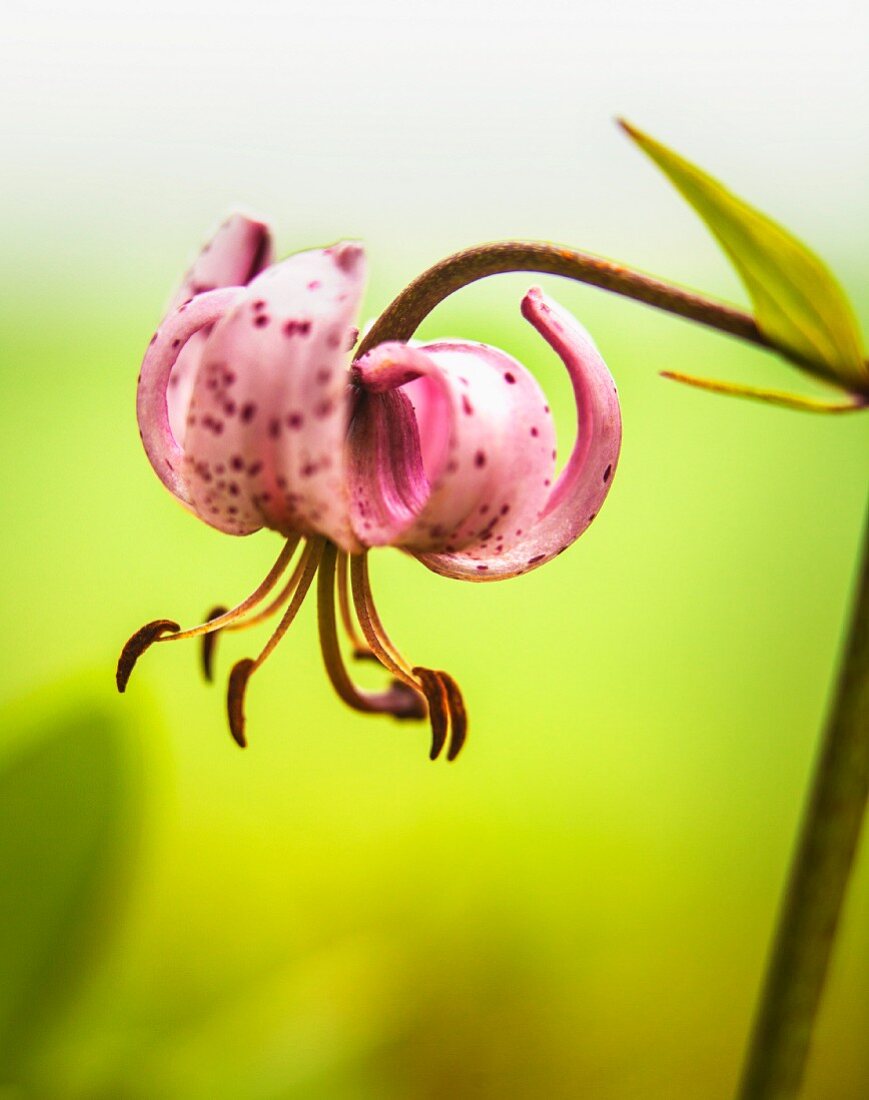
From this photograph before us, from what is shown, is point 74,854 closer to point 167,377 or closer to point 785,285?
point 167,377

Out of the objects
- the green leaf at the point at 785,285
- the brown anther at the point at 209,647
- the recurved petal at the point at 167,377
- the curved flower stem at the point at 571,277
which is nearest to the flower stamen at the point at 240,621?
the brown anther at the point at 209,647

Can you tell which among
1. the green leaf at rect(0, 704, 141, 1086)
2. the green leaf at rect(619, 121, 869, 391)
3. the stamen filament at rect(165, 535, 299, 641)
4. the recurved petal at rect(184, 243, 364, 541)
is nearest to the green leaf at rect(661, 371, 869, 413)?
the green leaf at rect(619, 121, 869, 391)

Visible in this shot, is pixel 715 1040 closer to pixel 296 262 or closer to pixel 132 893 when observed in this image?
pixel 132 893

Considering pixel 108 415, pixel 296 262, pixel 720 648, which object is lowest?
pixel 720 648

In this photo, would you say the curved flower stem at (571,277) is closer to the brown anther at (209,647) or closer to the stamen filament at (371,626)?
the stamen filament at (371,626)

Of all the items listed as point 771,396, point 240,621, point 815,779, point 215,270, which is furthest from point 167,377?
point 815,779

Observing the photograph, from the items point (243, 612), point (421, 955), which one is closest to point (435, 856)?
point (421, 955)
